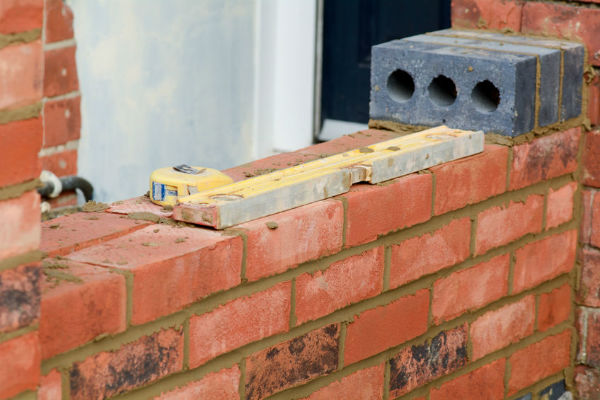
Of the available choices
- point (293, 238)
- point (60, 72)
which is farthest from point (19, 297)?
point (60, 72)

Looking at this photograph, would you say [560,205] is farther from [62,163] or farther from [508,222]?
[62,163]

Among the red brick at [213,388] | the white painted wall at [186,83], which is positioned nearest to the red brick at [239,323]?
the red brick at [213,388]

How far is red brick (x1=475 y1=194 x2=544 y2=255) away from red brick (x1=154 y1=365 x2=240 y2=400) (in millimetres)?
846

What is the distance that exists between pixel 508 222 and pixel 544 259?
23 centimetres

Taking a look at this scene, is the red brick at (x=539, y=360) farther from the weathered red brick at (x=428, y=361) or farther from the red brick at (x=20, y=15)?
the red brick at (x=20, y=15)

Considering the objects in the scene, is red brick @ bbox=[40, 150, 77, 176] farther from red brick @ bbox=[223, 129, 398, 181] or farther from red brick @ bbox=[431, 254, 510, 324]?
red brick @ bbox=[431, 254, 510, 324]

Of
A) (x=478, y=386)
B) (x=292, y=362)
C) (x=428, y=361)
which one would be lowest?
(x=478, y=386)

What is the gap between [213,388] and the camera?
2.09 metres

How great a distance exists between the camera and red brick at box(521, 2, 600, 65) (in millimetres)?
2971

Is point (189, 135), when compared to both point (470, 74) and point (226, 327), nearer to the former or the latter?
point (470, 74)

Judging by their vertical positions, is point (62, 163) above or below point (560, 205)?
below

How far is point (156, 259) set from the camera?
195cm

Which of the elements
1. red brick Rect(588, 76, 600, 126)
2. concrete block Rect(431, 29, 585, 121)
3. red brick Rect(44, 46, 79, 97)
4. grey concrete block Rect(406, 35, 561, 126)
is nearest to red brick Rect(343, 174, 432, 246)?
grey concrete block Rect(406, 35, 561, 126)

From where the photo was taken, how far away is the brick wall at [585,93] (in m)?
2.99
